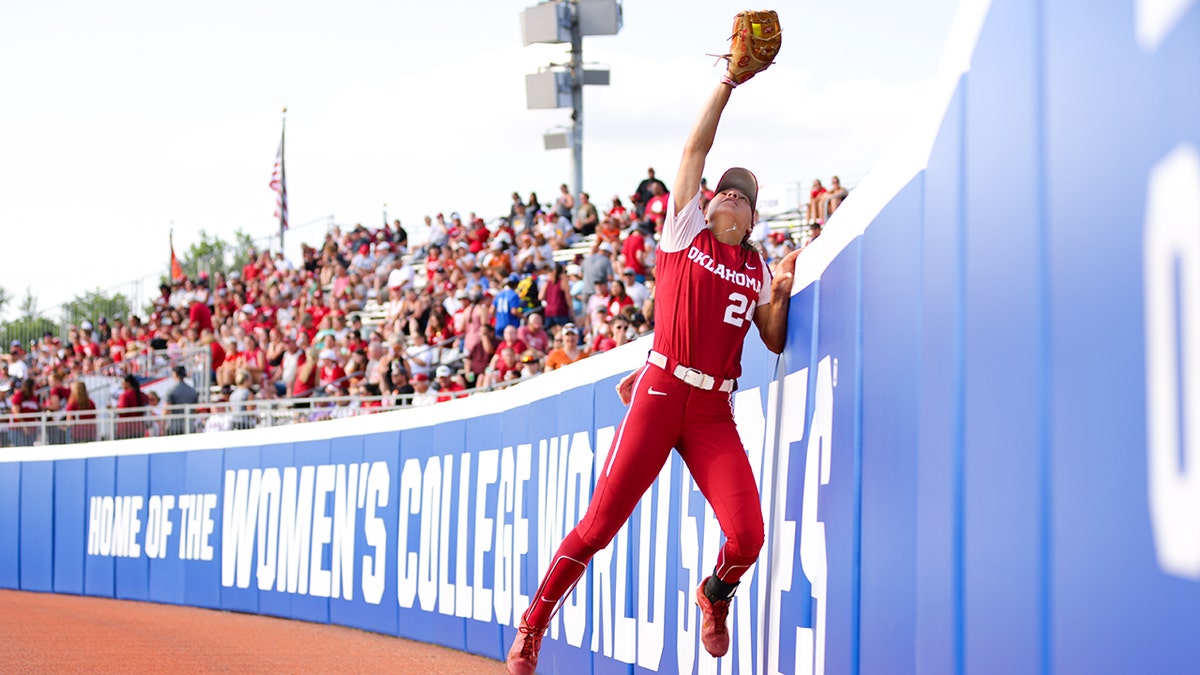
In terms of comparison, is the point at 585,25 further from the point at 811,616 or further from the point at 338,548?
the point at 811,616

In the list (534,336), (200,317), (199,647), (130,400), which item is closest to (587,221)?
(534,336)

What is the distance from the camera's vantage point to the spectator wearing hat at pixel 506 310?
16641 millimetres

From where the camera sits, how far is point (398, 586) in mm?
11430

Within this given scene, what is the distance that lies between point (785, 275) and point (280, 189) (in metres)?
35.0

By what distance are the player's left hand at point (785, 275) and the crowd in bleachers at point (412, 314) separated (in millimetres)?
5301

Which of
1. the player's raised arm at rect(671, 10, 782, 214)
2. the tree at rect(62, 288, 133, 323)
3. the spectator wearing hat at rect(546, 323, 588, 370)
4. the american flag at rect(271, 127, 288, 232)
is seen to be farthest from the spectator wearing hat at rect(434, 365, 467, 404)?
the american flag at rect(271, 127, 288, 232)

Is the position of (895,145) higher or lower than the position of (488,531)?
higher

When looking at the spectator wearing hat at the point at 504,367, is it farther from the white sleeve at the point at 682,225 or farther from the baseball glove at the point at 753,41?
the baseball glove at the point at 753,41

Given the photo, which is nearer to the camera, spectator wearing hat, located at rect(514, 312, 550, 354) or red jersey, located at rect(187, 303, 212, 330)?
spectator wearing hat, located at rect(514, 312, 550, 354)

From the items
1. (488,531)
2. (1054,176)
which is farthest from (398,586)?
(1054,176)

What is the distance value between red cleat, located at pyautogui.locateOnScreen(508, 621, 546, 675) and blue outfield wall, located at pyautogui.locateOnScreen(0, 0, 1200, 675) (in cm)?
72

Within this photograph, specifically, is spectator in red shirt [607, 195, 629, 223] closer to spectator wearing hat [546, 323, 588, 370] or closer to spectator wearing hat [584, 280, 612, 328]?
spectator wearing hat [584, 280, 612, 328]

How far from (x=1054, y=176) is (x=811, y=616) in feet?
7.65

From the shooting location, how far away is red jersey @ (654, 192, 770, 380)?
5.53 m
